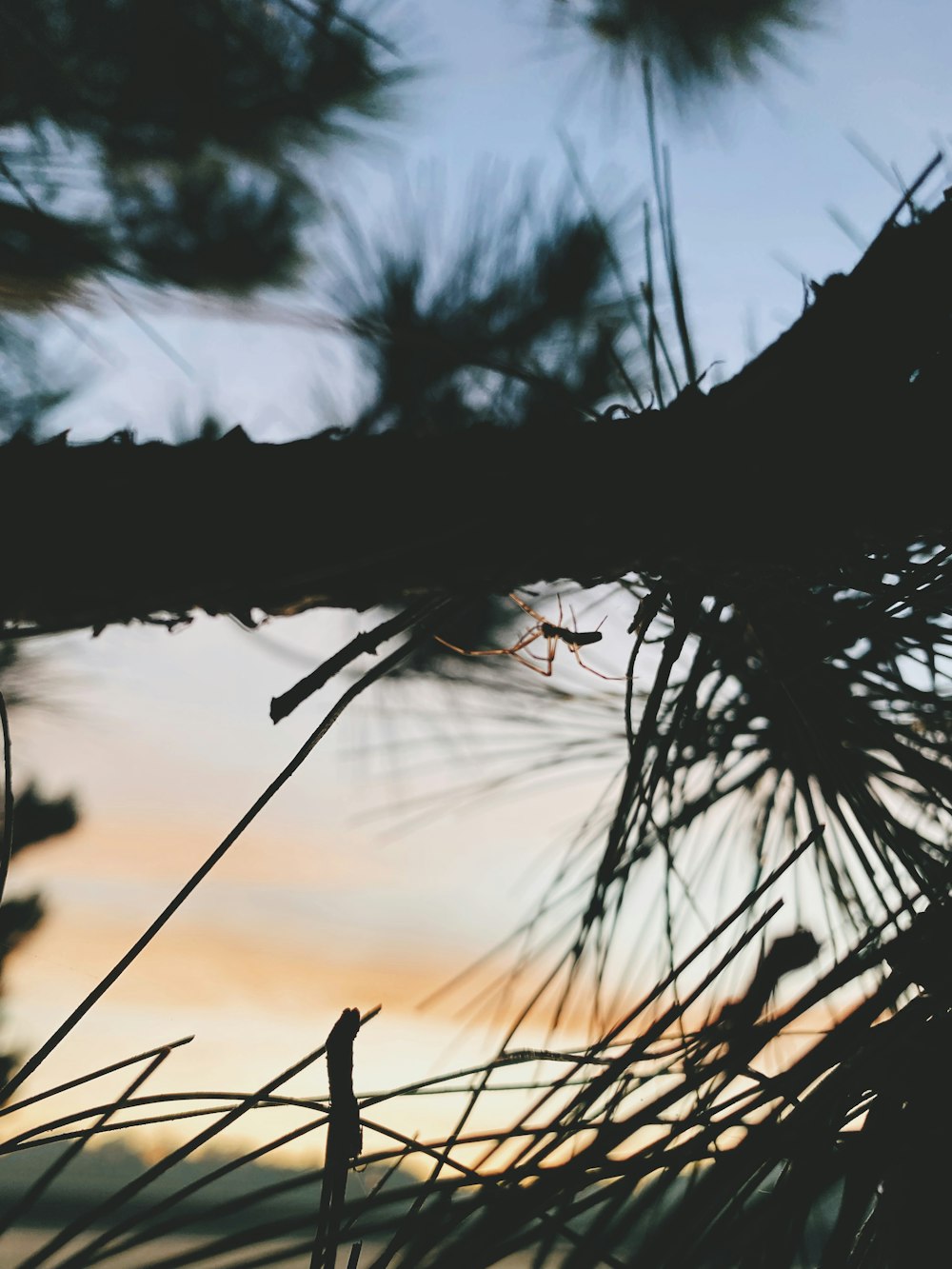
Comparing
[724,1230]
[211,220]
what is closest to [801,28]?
[211,220]

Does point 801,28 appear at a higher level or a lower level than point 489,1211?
higher

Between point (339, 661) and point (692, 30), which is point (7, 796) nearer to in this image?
point (339, 661)

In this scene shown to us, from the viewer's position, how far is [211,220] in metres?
1.21

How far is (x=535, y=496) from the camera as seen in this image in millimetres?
309

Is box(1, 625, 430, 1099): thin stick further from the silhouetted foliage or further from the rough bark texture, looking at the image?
the silhouetted foliage

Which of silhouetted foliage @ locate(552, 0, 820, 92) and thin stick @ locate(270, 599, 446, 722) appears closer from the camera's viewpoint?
thin stick @ locate(270, 599, 446, 722)

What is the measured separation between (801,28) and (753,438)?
88 centimetres

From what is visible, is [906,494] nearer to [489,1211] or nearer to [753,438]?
[753,438]

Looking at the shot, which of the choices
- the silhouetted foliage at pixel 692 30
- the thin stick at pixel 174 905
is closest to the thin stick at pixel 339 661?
the thin stick at pixel 174 905

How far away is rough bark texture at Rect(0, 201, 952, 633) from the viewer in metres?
0.30

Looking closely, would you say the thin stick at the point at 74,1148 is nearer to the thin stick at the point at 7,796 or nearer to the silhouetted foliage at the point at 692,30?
the thin stick at the point at 7,796

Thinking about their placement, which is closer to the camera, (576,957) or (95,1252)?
(95,1252)

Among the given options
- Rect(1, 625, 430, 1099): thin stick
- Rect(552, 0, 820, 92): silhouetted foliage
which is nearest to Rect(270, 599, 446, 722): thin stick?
Rect(1, 625, 430, 1099): thin stick

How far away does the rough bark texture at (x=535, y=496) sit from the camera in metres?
0.30
